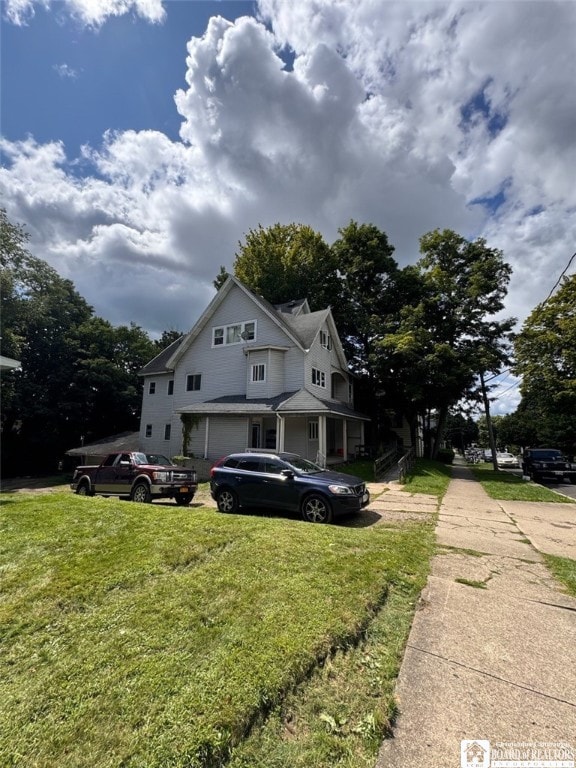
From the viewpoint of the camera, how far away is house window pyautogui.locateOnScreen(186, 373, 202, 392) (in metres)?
24.8

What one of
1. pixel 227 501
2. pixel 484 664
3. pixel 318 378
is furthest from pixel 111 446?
pixel 484 664

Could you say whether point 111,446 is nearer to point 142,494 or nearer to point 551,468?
point 142,494

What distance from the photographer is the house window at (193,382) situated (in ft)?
81.3

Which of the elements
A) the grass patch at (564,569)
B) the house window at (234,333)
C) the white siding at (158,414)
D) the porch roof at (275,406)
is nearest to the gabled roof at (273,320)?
the house window at (234,333)

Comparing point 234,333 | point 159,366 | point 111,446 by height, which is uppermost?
point 234,333

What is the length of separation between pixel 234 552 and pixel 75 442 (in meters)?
32.1

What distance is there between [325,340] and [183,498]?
15.8 metres

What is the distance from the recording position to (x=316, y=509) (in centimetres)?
843

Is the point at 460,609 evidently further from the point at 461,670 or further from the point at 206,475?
the point at 206,475

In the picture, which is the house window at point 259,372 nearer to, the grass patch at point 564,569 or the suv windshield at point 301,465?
the suv windshield at point 301,465

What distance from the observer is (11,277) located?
2480cm

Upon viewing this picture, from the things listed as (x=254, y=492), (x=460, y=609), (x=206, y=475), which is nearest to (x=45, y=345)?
(x=206, y=475)

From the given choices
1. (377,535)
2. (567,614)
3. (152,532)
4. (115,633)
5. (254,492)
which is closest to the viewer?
(115,633)

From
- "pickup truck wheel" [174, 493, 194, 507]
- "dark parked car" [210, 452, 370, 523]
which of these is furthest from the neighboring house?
"dark parked car" [210, 452, 370, 523]
